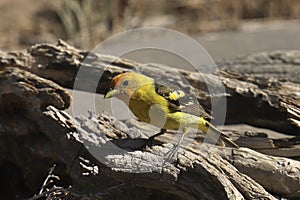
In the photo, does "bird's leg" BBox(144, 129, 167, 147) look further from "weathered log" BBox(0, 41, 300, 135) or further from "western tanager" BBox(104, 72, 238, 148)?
"weathered log" BBox(0, 41, 300, 135)

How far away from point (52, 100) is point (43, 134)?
0.22 metres

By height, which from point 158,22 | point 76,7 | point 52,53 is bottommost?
point 158,22

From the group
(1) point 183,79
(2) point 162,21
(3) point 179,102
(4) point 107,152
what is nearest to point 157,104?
(3) point 179,102

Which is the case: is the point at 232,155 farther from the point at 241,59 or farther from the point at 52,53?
the point at 241,59

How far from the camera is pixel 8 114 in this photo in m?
4.14

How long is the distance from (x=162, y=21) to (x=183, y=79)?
529 centimetres

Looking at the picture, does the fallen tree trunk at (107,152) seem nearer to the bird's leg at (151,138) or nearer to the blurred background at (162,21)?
the bird's leg at (151,138)

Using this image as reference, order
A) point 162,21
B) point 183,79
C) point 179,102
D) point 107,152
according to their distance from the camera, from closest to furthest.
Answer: point 107,152 → point 179,102 → point 183,79 → point 162,21

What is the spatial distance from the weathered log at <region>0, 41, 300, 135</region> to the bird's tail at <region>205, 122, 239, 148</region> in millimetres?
375

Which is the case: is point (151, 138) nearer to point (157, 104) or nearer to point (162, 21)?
point (157, 104)

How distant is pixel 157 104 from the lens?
3623 mm

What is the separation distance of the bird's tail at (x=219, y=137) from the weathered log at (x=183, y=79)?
0.38m

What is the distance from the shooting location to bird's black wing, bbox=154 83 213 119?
12.1 ft

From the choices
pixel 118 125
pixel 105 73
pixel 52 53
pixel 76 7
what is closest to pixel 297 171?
pixel 118 125
